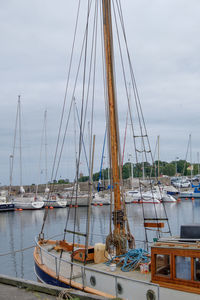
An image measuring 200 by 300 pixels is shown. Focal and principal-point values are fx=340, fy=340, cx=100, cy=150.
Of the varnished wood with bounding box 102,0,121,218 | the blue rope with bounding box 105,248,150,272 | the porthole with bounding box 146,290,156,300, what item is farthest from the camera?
the varnished wood with bounding box 102,0,121,218

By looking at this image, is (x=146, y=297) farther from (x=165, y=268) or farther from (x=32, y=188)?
(x=32, y=188)

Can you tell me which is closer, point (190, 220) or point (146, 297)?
point (146, 297)

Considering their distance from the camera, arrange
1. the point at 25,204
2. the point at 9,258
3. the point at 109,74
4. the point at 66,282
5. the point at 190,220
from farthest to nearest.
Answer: the point at 25,204, the point at 190,220, the point at 9,258, the point at 109,74, the point at 66,282

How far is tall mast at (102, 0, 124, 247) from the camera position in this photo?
1381 centimetres

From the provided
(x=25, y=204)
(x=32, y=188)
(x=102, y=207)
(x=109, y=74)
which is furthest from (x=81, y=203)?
(x=109, y=74)

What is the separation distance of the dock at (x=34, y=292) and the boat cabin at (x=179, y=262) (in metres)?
3.11

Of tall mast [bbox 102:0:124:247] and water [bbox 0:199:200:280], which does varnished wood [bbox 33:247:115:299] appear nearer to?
tall mast [bbox 102:0:124:247]

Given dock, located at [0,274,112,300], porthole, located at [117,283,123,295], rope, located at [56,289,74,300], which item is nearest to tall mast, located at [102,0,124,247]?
porthole, located at [117,283,123,295]

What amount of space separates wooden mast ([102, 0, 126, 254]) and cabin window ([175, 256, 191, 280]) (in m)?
3.91

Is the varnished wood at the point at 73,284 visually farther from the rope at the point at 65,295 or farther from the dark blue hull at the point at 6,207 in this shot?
the dark blue hull at the point at 6,207

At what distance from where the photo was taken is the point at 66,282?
12.2 m

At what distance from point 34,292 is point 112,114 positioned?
7.84 m

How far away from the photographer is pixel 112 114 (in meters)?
14.1

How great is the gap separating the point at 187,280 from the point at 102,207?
194 feet
